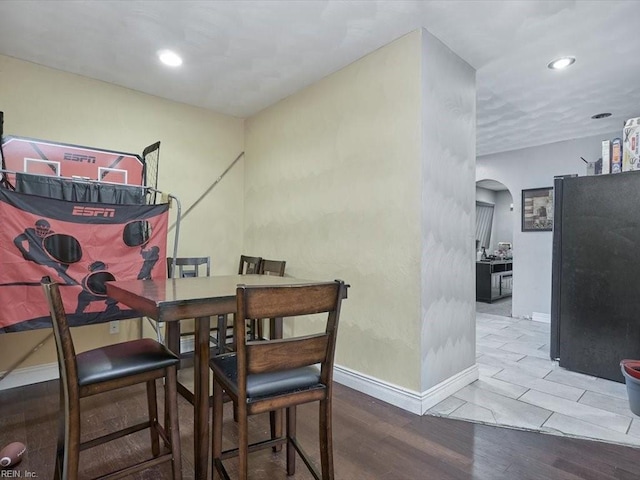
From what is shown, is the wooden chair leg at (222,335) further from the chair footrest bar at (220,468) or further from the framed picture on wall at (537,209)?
the framed picture on wall at (537,209)

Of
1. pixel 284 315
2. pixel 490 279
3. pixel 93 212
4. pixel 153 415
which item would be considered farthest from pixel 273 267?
pixel 490 279

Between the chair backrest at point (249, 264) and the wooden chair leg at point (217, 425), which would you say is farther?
the chair backrest at point (249, 264)

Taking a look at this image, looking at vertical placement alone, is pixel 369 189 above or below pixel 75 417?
above

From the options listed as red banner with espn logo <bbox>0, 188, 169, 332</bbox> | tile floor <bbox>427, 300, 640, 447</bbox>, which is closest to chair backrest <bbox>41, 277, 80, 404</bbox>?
red banner with espn logo <bbox>0, 188, 169, 332</bbox>

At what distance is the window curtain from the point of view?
10114mm

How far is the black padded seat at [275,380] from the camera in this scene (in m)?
1.31

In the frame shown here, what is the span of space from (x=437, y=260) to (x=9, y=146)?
3.38 metres

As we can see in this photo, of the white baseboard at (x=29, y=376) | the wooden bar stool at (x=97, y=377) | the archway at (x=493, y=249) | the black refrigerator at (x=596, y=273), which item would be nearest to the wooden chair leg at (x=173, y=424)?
the wooden bar stool at (x=97, y=377)

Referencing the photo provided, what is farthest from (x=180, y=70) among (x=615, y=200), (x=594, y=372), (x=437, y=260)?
(x=594, y=372)

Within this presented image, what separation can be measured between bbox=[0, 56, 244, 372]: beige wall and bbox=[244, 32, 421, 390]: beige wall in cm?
76

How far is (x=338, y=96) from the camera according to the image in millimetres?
3076

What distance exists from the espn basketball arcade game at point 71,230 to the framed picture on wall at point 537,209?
4899 millimetres

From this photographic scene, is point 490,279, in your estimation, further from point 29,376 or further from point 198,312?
point 29,376

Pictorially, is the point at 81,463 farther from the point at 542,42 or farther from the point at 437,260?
the point at 542,42
